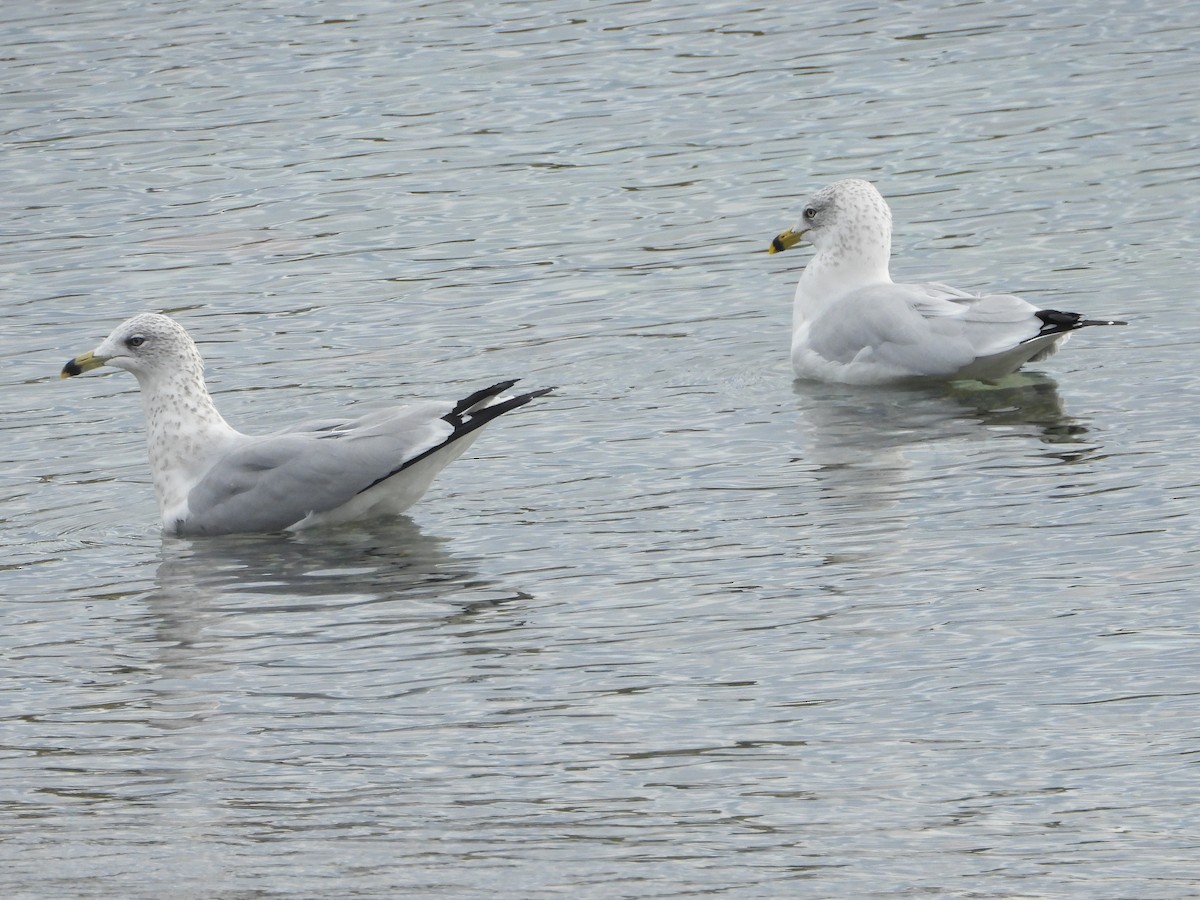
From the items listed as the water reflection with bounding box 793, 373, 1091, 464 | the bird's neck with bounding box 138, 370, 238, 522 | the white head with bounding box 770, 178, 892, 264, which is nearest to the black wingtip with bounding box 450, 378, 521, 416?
the bird's neck with bounding box 138, 370, 238, 522

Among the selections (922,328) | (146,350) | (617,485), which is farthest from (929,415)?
(146,350)

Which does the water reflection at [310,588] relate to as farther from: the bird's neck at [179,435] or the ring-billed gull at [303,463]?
the bird's neck at [179,435]

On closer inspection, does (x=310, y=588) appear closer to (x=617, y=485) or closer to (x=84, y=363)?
(x=617, y=485)

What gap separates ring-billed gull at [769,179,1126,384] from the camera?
40.9 feet

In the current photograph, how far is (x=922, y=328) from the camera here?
502 inches

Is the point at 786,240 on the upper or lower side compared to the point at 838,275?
upper

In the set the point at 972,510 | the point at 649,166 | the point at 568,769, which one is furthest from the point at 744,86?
the point at 568,769

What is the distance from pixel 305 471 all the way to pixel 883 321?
12.3ft

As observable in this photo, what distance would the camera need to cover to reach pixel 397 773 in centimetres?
748

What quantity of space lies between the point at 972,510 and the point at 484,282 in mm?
5765

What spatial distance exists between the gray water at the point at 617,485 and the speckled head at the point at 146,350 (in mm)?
663

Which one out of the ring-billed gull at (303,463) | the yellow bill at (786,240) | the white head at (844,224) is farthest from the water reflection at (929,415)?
the ring-billed gull at (303,463)

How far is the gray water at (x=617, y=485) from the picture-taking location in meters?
6.98

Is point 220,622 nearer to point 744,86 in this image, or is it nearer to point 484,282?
point 484,282
